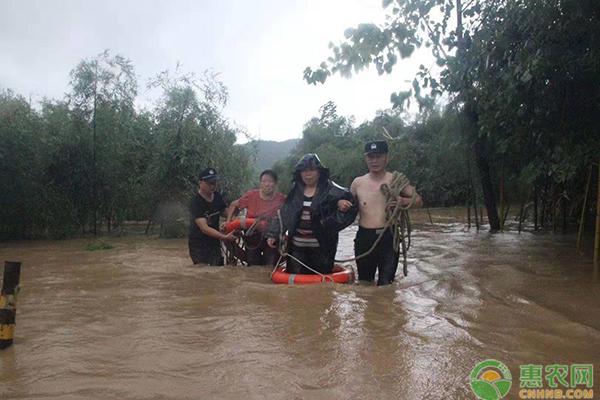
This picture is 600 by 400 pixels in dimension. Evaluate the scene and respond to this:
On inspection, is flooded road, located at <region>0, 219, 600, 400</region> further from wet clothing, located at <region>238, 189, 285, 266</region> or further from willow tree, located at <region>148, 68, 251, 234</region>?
willow tree, located at <region>148, 68, 251, 234</region>

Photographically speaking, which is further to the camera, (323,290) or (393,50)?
(393,50)

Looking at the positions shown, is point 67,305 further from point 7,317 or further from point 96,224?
point 96,224

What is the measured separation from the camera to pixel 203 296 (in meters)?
4.95

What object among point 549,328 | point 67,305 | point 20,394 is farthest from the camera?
point 67,305

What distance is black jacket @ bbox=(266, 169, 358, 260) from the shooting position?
502cm

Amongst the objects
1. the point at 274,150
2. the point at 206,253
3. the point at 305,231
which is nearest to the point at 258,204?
the point at 206,253

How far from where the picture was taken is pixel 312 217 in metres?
5.14

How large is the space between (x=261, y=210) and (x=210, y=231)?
69 centimetres

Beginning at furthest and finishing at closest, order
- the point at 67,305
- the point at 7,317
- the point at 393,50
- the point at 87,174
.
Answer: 1. the point at 87,174
2. the point at 393,50
3. the point at 67,305
4. the point at 7,317

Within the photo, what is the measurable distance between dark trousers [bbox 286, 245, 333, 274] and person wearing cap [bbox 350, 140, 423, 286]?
340mm

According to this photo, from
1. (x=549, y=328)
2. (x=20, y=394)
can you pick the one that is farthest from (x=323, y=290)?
(x=20, y=394)

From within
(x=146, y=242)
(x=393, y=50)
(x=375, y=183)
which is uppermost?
(x=393, y=50)

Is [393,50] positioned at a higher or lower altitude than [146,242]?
higher

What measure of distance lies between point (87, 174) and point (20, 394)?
1206 centimetres
